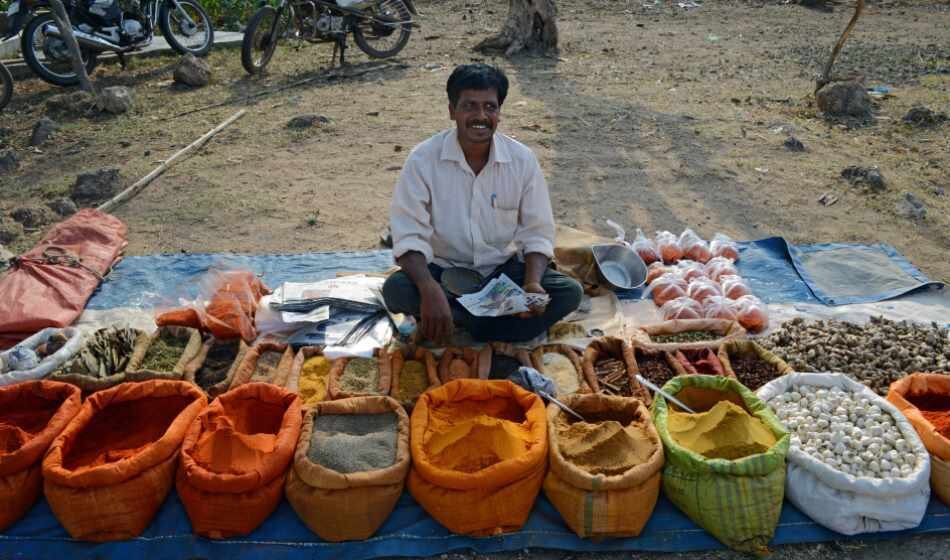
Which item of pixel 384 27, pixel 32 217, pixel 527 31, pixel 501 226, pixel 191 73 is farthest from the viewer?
pixel 527 31

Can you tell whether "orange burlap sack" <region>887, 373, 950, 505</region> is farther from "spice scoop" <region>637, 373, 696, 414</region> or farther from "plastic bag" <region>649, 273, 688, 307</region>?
"plastic bag" <region>649, 273, 688, 307</region>

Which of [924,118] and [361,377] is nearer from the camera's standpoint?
[361,377]

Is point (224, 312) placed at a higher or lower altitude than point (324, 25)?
lower

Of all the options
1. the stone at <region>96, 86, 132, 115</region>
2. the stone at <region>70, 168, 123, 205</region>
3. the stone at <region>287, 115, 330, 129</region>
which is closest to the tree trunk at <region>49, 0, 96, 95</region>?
the stone at <region>96, 86, 132, 115</region>

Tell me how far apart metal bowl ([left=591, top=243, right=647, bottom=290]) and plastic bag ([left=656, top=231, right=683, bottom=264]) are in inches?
8.5

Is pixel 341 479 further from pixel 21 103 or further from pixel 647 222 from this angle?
pixel 21 103

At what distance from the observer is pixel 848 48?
8977mm

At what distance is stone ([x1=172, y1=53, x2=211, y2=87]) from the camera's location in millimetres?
7621

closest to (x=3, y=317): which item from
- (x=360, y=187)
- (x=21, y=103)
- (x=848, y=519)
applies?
(x=360, y=187)

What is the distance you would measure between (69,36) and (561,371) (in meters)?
6.27

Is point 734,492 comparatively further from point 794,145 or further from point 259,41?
point 259,41

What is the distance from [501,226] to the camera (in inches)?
129

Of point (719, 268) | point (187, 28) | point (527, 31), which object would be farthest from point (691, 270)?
point (187, 28)

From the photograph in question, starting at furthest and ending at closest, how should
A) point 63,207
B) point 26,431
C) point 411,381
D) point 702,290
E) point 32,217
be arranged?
point 63,207 < point 32,217 < point 702,290 < point 411,381 < point 26,431
